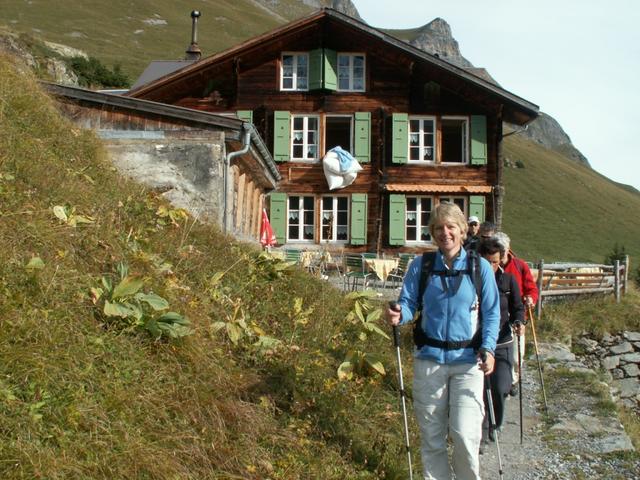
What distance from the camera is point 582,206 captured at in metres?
70.9

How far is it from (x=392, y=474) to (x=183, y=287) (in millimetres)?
2227

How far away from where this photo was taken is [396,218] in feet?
69.4

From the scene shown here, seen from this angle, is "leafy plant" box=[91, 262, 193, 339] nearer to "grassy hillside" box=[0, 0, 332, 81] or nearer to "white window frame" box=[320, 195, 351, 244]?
"white window frame" box=[320, 195, 351, 244]

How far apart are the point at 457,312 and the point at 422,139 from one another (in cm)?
1791

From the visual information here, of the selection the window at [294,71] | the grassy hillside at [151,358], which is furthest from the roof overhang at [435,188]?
the grassy hillside at [151,358]

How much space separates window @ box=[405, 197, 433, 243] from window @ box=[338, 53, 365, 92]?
392 cm

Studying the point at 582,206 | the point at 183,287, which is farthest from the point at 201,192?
the point at 582,206

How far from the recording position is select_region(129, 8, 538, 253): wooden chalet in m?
21.2

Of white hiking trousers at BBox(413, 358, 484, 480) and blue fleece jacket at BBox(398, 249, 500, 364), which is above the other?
blue fleece jacket at BBox(398, 249, 500, 364)

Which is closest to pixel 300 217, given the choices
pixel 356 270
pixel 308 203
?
Result: pixel 308 203

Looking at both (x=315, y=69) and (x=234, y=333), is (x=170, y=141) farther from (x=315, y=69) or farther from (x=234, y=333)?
(x=315, y=69)

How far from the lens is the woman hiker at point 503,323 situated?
5.78m

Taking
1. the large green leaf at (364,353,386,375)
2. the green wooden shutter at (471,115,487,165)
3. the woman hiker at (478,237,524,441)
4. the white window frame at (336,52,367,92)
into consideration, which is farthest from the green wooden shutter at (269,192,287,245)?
the large green leaf at (364,353,386,375)

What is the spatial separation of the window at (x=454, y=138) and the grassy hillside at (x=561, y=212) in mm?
25133
